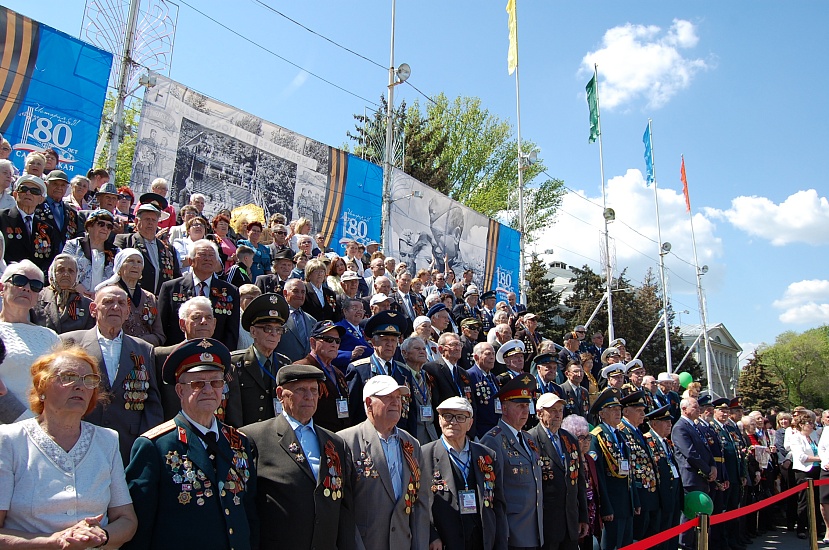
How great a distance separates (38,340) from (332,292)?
4.09 m

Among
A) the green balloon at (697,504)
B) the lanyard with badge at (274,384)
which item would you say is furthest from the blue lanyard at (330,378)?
the green balloon at (697,504)

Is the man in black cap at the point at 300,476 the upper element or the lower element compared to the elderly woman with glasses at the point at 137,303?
lower

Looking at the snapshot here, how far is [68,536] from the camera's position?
2359 millimetres

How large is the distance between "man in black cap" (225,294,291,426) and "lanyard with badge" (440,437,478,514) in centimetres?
134

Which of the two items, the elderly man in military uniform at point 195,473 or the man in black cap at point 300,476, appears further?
the man in black cap at point 300,476

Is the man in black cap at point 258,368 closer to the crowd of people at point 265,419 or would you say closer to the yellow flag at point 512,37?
the crowd of people at point 265,419

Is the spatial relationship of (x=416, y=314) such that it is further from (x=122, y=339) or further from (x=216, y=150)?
(x=122, y=339)

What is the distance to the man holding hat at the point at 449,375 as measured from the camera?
247 inches

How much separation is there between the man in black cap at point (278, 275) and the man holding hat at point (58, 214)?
1.89m

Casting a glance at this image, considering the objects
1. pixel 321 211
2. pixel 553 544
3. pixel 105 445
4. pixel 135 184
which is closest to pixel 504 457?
pixel 553 544

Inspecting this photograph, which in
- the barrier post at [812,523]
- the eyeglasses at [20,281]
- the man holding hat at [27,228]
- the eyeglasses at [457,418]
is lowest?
the barrier post at [812,523]

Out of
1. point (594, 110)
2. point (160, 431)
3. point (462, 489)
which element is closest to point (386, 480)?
point (462, 489)

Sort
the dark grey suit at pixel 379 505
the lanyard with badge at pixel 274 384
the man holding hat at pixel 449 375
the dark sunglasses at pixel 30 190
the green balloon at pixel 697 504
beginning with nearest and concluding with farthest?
the dark grey suit at pixel 379 505 → the lanyard with badge at pixel 274 384 → the dark sunglasses at pixel 30 190 → the man holding hat at pixel 449 375 → the green balloon at pixel 697 504

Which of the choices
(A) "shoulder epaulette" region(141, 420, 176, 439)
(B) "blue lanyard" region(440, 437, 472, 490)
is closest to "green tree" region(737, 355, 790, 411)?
(B) "blue lanyard" region(440, 437, 472, 490)
